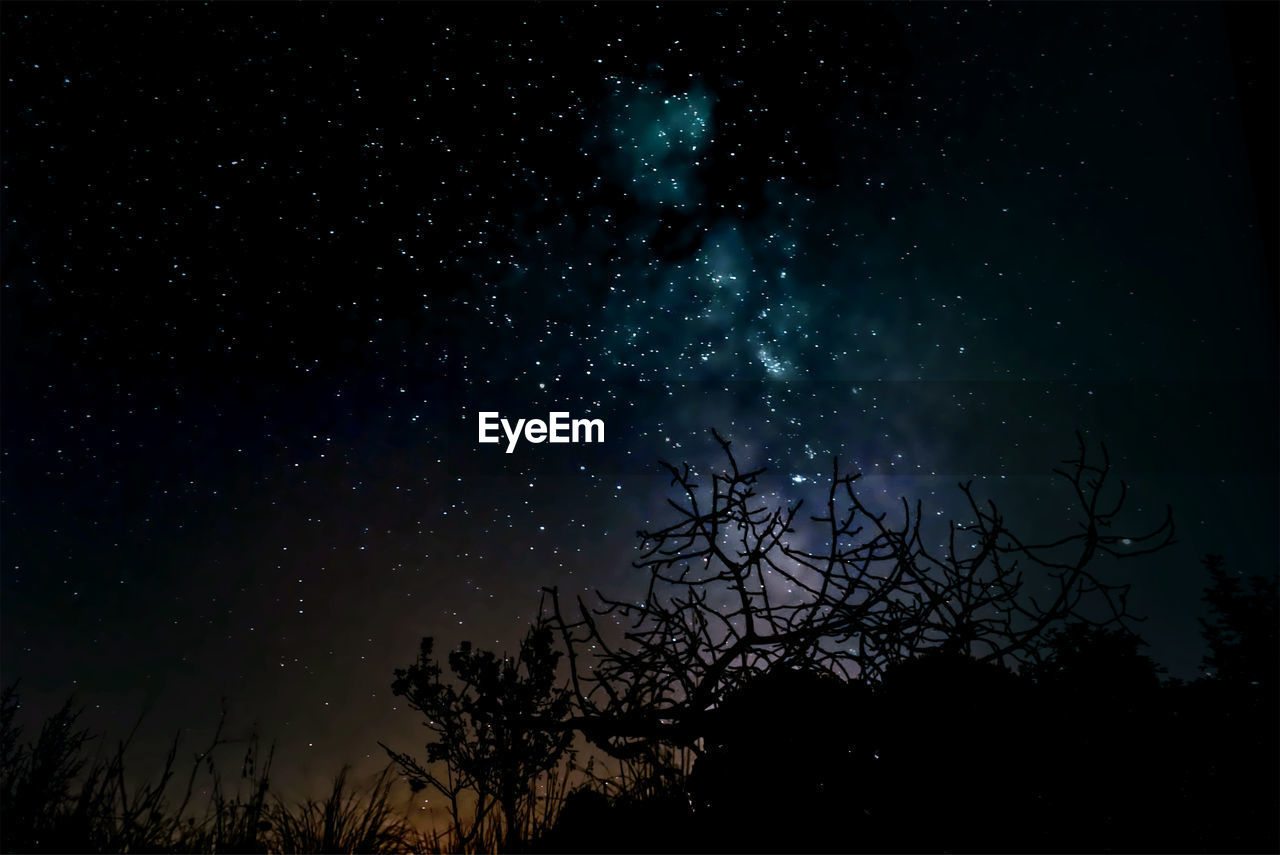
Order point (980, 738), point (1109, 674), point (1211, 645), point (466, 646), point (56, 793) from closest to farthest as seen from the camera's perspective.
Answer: point (980, 738)
point (1109, 674)
point (56, 793)
point (466, 646)
point (1211, 645)

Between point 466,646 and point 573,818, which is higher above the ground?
point 466,646

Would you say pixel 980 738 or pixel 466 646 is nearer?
pixel 980 738

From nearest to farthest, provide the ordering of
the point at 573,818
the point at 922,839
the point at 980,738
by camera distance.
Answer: the point at 922,839 → the point at 980,738 → the point at 573,818

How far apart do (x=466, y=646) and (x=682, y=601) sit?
5591 mm

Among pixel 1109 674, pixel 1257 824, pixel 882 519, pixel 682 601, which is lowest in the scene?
pixel 1257 824

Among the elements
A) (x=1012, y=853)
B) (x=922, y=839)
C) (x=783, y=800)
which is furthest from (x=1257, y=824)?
(x=783, y=800)

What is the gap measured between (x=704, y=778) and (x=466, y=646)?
5.91 meters

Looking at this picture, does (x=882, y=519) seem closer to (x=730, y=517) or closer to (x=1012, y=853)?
(x=730, y=517)

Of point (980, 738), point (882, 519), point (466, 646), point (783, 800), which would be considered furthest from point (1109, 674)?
point (466, 646)

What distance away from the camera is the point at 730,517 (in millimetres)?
2090

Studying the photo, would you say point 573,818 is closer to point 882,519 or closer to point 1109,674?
point 882,519

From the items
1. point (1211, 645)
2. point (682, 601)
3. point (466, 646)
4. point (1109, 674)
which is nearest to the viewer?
point (1109, 674)

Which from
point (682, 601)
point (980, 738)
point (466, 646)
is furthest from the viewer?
point (466, 646)

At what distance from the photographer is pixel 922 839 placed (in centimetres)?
162
